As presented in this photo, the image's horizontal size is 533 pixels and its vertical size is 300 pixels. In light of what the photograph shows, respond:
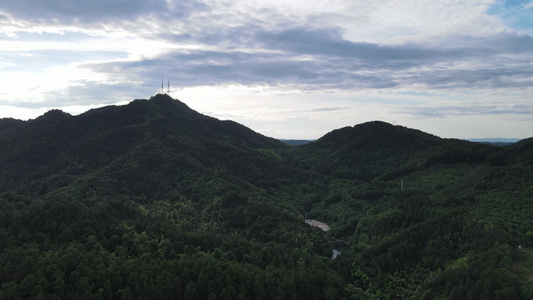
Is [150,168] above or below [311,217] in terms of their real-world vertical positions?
above

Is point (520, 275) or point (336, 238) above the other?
point (520, 275)

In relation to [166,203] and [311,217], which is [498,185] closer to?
[311,217]

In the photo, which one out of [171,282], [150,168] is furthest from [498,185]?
[150,168]

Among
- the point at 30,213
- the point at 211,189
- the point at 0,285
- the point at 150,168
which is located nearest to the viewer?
the point at 0,285

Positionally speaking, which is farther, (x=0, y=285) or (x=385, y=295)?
(x=385, y=295)

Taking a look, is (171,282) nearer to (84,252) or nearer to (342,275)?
(84,252)

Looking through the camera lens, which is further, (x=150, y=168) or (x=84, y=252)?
(x=150, y=168)

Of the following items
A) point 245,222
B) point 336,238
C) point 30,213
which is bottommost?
point 336,238

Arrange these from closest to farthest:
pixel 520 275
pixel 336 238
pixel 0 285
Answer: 1. pixel 0 285
2. pixel 520 275
3. pixel 336 238

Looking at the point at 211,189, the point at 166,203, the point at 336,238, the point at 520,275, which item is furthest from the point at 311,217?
the point at 520,275
